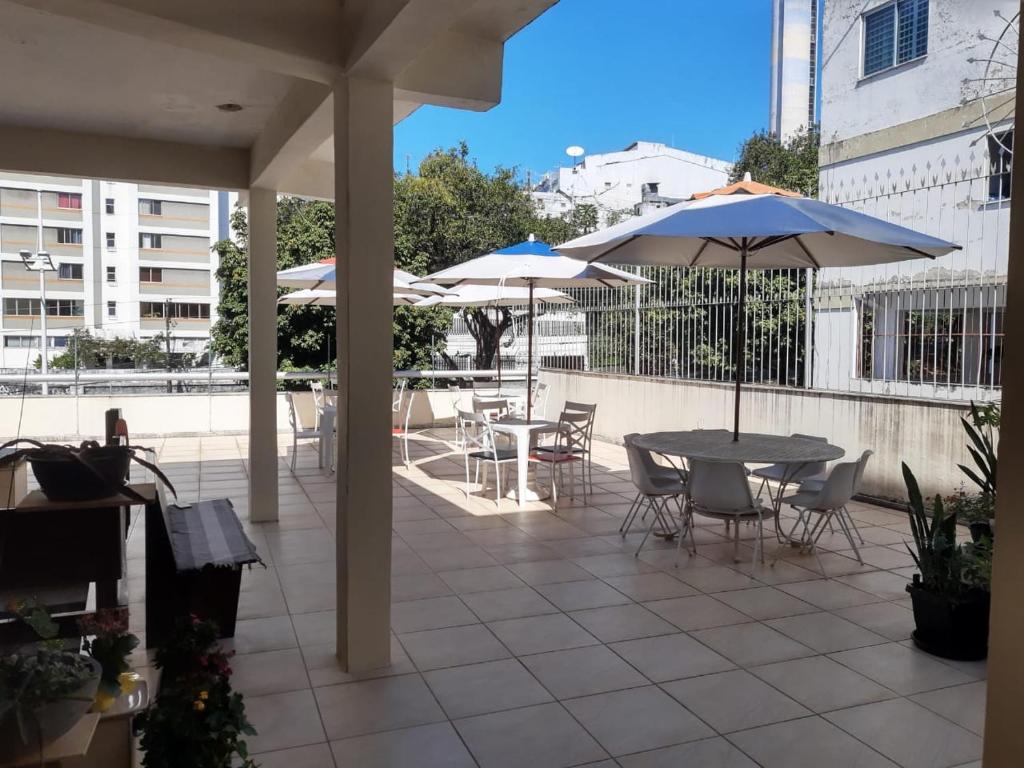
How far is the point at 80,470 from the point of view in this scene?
8.04 ft

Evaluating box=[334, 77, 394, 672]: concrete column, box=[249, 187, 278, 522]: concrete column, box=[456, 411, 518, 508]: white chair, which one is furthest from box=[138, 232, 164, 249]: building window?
box=[334, 77, 394, 672]: concrete column

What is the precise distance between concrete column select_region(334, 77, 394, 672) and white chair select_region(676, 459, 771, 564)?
6.99ft

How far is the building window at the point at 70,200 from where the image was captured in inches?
1678

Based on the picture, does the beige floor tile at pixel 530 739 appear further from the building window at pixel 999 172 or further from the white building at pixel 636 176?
the white building at pixel 636 176

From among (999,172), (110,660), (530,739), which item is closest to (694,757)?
(530,739)

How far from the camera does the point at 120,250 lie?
43.8 m

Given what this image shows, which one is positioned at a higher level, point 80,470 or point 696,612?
point 80,470

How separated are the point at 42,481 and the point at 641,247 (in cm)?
412

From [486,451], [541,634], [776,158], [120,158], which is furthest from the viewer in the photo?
[776,158]

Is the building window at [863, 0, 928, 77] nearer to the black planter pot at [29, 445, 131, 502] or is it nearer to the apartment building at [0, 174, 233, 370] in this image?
the black planter pot at [29, 445, 131, 502]

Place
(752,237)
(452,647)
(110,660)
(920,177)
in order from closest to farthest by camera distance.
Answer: (110,660), (452,647), (752,237), (920,177)

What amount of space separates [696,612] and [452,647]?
51.0 inches

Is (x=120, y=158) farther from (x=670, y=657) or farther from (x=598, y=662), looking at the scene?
(x=670, y=657)

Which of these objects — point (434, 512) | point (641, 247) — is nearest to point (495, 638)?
point (434, 512)
